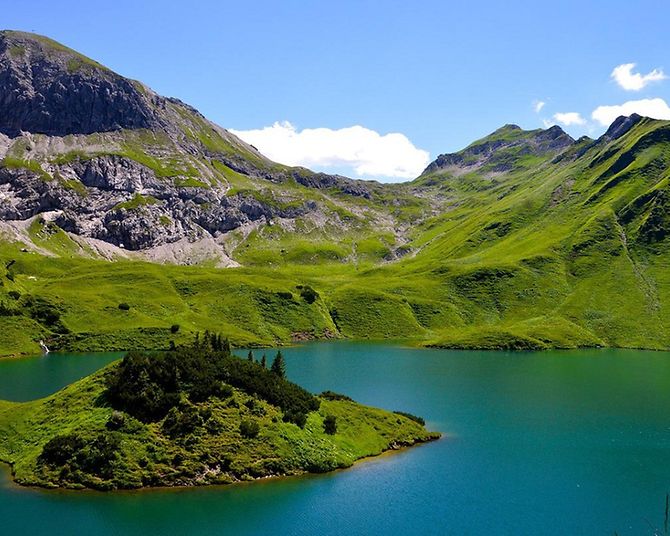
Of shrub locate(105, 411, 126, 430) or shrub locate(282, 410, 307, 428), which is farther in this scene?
shrub locate(282, 410, 307, 428)

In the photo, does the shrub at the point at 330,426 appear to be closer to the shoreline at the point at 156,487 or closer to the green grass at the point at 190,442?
the green grass at the point at 190,442

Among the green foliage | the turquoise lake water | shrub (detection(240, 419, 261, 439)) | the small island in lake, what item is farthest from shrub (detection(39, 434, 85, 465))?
shrub (detection(240, 419, 261, 439))

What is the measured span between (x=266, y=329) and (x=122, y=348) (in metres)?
46.0

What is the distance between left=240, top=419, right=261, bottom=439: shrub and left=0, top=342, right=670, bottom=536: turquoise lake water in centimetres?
618

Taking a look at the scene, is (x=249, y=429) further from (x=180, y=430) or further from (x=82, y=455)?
(x=82, y=455)

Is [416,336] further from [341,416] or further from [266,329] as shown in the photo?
[341,416]

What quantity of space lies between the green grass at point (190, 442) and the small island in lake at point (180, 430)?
4.5 inches

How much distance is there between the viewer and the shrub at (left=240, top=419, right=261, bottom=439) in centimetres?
6488

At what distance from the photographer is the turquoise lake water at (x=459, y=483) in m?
51.8

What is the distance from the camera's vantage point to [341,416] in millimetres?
77000

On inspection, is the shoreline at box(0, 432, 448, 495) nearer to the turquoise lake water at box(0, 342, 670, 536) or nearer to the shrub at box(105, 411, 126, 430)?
the turquoise lake water at box(0, 342, 670, 536)

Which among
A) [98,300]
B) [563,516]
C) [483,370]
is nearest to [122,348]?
[98,300]

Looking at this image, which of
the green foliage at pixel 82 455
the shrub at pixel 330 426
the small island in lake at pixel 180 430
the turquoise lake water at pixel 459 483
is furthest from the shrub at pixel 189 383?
the turquoise lake water at pixel 459 483

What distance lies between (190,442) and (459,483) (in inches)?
1131
